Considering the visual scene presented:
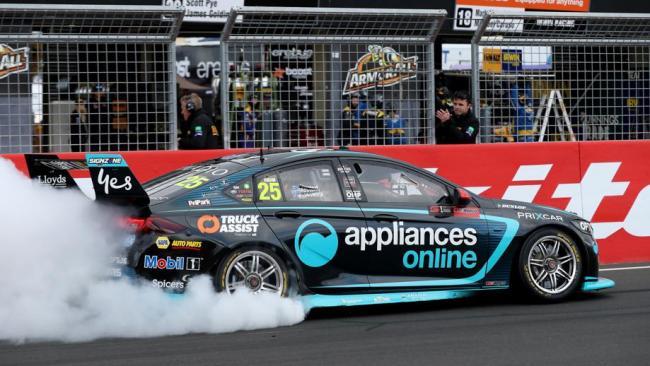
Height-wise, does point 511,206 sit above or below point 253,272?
above

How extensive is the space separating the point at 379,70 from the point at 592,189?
8.73 ft

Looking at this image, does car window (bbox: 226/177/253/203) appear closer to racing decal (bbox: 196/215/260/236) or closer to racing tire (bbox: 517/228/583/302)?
racing decal (bbox: 196/215/260/236)

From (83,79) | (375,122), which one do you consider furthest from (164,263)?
(375,122)

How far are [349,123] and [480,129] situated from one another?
1638 mm

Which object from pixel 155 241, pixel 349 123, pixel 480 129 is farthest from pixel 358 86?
pixel 155 241

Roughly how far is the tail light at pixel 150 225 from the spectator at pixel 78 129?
10.9 feet

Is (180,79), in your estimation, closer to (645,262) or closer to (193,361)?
(645,262)

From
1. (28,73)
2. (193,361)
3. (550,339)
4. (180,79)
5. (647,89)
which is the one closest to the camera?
(193,361)

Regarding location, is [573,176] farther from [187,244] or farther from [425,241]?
[187,244]

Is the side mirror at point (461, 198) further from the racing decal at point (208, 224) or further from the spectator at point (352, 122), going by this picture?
the spectator at point (352, 122)

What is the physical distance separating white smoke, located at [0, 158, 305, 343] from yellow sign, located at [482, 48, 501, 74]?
538cm

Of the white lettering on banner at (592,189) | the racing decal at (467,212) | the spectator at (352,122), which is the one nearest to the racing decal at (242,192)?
the racing decal at (467,212)

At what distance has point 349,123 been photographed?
12.0 meters

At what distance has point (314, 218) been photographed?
8578 mm
